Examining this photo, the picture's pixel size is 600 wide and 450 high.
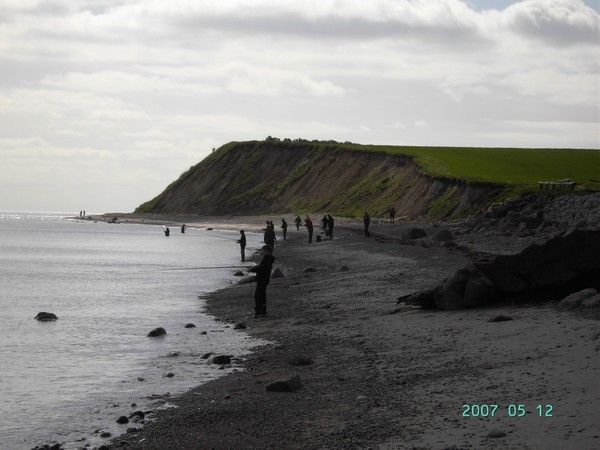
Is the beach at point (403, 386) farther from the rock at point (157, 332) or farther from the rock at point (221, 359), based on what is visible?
the rock at point (157, 332)

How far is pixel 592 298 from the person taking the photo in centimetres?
1415

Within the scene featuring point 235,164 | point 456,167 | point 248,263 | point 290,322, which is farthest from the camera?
point 235,164

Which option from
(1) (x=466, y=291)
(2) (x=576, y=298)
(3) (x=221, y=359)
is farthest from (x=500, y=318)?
(3) (x=221, y=359)

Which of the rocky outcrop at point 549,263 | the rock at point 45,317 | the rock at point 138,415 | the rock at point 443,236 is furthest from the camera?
the rock at point 443,236

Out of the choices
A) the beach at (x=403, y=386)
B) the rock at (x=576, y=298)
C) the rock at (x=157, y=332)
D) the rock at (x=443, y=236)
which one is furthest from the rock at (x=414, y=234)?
the rock at (x=576, y=298)

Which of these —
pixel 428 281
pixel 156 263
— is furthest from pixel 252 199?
pixel 428 281

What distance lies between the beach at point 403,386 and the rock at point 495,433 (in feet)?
0.04

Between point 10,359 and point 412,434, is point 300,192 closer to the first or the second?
point 10,359

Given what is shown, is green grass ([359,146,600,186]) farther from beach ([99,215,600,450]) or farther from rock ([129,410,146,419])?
rock ([129,410,146,419])

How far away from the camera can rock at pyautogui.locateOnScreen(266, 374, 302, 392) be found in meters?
11.5

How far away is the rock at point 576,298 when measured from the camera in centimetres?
1437

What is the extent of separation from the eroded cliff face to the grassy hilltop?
152 millimetres

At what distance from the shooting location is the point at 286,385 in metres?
11.5

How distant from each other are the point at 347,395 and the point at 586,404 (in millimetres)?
3521
